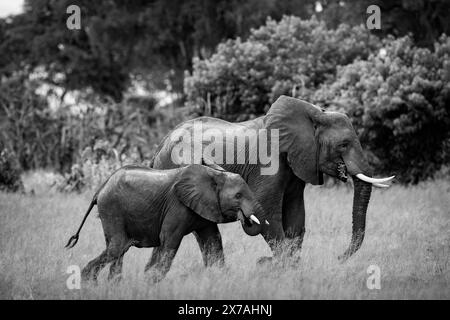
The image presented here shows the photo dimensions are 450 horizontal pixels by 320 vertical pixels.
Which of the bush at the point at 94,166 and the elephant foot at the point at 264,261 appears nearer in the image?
the elephant foot at the point at 264,261

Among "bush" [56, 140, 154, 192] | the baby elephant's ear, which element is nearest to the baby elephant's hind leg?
the baby elephant's ear

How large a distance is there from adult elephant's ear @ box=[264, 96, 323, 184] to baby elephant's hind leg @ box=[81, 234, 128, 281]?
223cm

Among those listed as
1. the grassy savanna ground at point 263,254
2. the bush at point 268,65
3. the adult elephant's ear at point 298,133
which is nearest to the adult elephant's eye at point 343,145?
the adult elephant's ear at point 298,133

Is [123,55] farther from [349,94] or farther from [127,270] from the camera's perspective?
[127,270]

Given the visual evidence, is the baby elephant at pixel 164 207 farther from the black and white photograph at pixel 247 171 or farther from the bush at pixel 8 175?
the bush at pixel 8 175

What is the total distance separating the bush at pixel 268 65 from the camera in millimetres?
19172

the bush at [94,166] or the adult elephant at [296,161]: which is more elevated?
the adult elephant at [296,161]

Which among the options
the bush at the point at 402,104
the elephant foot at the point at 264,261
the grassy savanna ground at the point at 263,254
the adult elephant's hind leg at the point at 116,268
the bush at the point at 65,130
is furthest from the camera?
the bush at the point at 65,130

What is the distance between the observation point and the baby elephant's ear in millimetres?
7777

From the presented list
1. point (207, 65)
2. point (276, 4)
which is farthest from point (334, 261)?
point (276, 4)

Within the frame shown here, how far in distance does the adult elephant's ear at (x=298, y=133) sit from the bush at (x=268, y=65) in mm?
9444

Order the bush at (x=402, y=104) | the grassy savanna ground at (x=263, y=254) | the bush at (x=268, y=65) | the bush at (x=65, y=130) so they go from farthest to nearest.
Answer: the bush at (x=65, y=130) < the bush at (x=268, y=65) < the bush at (x=402, y=104) < the grassy savanna ground at (x=263, y=254)

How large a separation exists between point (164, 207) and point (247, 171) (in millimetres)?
1547
